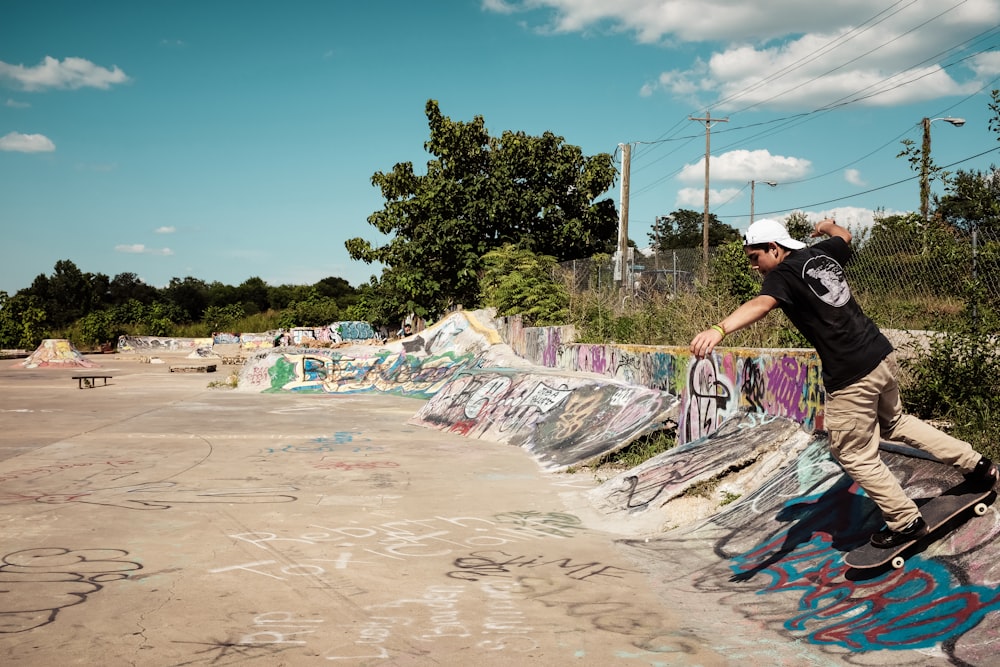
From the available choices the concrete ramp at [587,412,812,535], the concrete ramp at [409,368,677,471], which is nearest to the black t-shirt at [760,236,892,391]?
the concrete ramp at [587,412,812,535]

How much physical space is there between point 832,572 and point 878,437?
95 cm

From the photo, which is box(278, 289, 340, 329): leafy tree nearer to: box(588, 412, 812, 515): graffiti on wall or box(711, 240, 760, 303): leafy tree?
box(711, 240, 760, 303): leafy tree

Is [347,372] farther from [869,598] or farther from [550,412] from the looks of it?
[869,598]

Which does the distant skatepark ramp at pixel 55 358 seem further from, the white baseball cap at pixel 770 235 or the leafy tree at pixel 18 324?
the white baseball cap at pixel 770 235

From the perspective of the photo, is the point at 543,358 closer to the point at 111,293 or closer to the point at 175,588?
the point at 175,588

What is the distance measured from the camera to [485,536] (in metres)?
6.23

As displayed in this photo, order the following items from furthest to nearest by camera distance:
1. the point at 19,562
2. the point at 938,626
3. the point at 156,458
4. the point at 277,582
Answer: the point at 156,458 → the point at 19,562 → the point at 277,582 → the point at 938,626

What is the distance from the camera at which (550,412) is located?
11547mm

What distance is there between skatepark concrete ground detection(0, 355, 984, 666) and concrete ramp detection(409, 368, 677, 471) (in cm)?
70

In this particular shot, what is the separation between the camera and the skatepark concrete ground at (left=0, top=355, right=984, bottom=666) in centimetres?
382

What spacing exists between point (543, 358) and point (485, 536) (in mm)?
11018

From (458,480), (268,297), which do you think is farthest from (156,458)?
(268,297)

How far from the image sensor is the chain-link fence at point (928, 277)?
6.66 meters

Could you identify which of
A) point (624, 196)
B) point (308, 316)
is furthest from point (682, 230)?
point (624, 196)
